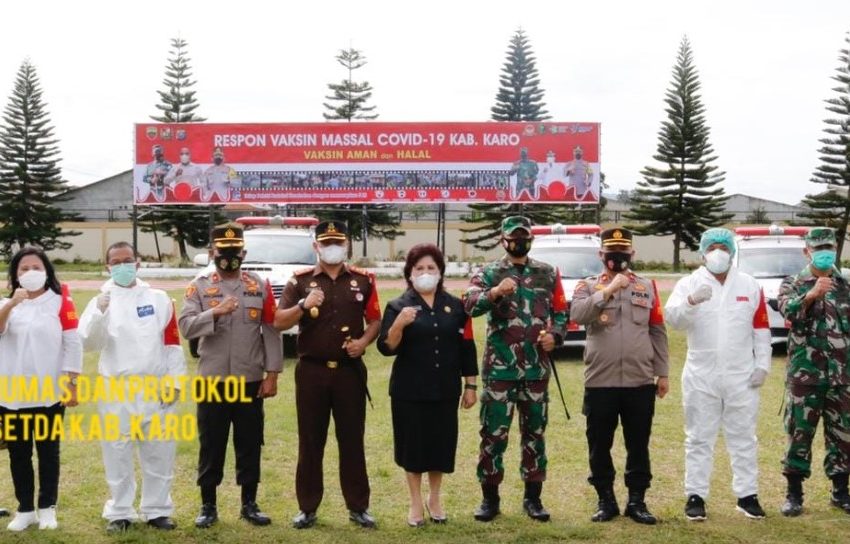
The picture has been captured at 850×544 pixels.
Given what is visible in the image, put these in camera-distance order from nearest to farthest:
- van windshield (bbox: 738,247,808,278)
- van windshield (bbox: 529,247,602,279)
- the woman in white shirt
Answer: the woman in white shirt < van windshield (bbox: 738,247,808,278) < van windshield (bbox: 529,247,602,279)

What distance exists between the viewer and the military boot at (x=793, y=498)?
514cm

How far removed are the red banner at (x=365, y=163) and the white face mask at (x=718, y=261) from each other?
1989 cm

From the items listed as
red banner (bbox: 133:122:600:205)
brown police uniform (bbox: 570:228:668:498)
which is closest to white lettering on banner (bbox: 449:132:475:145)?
red banner (bbox: 133:122:600:205)

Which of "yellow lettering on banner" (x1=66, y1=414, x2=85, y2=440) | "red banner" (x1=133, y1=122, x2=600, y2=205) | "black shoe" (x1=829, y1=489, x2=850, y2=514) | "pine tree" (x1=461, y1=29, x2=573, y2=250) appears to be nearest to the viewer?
"black shoe" (x1=829, y1=489, x2=850, y2=514)

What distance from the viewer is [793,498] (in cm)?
521

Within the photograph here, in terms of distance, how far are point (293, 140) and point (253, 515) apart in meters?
21.2

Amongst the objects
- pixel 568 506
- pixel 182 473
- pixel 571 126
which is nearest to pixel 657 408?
pixel 568 506

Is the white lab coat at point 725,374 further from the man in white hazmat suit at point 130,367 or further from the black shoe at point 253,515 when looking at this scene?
the man in white hazmat suit at point 130,367

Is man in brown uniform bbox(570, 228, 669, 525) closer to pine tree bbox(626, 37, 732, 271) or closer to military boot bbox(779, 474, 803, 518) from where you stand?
military boot bbox(779, 474, 803, 518)

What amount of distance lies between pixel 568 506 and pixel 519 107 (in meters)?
31.1

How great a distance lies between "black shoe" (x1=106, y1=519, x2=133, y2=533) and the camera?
4.79 metres

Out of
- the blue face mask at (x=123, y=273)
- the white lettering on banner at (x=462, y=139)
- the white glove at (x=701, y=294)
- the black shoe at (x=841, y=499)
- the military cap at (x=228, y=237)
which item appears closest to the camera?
the blue face mask at (x=123, y=273)

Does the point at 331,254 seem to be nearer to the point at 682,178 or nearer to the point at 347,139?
the point at 347,139

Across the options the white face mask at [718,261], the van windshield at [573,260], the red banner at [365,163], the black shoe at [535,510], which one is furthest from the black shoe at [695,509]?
the red banner at [365,163]
